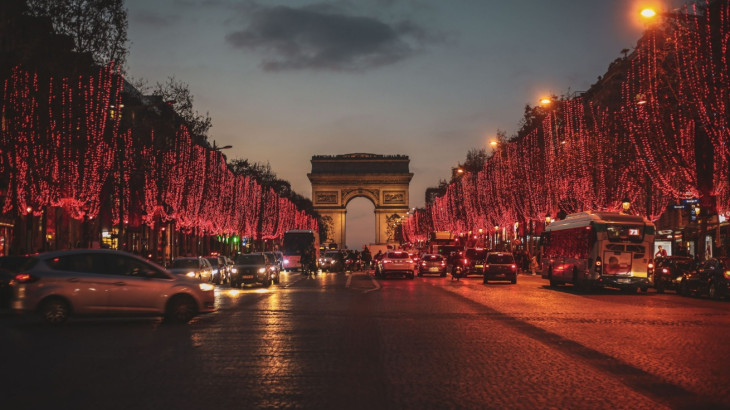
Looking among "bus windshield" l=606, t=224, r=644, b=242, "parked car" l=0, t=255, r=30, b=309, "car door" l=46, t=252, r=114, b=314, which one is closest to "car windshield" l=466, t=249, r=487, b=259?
"bus windshield" l=606, t=224, r=644, b=242

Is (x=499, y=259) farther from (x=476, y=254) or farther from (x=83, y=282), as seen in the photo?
(x=83, y=282)

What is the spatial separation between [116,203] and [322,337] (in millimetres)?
42195

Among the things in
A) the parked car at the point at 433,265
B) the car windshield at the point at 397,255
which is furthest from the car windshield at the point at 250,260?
the parked car at the point at 433,265

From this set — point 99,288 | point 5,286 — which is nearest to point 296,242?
point 5,286

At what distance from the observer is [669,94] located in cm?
3825

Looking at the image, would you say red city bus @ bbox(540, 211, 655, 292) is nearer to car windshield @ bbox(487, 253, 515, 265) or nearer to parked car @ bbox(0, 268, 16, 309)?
car windshield @ bbox(487, 253, 515, 265)

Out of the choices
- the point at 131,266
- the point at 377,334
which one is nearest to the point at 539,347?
the point at 377,334

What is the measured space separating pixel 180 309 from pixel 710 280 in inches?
728

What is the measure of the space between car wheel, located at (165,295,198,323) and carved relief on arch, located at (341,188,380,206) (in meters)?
131

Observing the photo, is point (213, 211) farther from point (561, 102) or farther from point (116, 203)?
point (561, 102)

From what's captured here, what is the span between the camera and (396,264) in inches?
2034

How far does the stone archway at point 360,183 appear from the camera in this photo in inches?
5886

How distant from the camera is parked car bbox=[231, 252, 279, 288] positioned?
4009 centimetres

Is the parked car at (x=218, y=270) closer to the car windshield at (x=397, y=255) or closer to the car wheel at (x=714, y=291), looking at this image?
the car windshield at (x=397, y=255)
